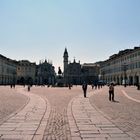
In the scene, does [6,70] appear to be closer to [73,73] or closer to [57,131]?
[73,73]

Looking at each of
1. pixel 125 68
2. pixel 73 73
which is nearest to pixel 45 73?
pixel 73 73

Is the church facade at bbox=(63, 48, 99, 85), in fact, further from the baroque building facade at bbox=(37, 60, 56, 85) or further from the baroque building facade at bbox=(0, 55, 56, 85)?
the baroque building facade at bbox=(0, 55, 56, 85)

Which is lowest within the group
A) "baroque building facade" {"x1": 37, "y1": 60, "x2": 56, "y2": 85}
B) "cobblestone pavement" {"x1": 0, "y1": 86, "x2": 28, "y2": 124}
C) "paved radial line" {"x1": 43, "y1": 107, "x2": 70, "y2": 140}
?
"paved radial line" {"x1": 43, "y1": 107, "x2": 70, "y2": 140}

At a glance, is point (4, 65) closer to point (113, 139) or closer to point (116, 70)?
point (116, 70)

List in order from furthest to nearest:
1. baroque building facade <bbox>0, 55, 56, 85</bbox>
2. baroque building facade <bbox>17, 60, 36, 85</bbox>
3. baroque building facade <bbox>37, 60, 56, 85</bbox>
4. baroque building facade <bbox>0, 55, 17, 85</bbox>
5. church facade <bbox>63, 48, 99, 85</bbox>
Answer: baroque building facade <bbox>17, 60, 36, 85</bbox>, baroque building facade <bbox>37, 60, 56, 85</bbox>, church facade <bbox>63, 48, 99, 85</bbox>, baroque building facade <bbox>0, 55, 56, 85</bbox>, baroque building facade <bbox>0, 55, 17, 85</bbox>

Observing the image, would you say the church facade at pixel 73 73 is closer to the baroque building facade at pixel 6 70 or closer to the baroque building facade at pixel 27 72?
the baroque building facade at pixel 27 72

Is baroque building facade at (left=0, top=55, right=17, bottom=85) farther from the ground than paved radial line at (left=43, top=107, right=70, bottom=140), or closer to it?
farther from the ground

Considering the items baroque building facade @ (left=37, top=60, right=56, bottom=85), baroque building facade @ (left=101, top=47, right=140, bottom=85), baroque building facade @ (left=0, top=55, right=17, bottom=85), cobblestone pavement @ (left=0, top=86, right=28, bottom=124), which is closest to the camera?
cobblestone pavement @ (left=0, top=86, right=28, bottom=124)

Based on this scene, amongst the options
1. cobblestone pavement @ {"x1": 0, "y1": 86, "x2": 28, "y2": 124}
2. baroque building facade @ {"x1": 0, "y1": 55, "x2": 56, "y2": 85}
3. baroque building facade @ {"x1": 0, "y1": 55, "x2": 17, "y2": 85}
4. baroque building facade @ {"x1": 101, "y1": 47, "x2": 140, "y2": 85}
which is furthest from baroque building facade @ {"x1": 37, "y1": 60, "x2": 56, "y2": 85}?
cobblestone pavement @ {"x1": 0, "y1": 86, "x2": 28, "y2": 124}

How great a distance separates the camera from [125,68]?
97438 millimetres

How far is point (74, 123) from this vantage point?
464 inches

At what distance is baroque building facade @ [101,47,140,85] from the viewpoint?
321 ft

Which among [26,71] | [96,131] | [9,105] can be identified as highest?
[26,71]

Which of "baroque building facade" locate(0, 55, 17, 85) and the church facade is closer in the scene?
"baroque building facade" locate(0, 55, 17, 85)
